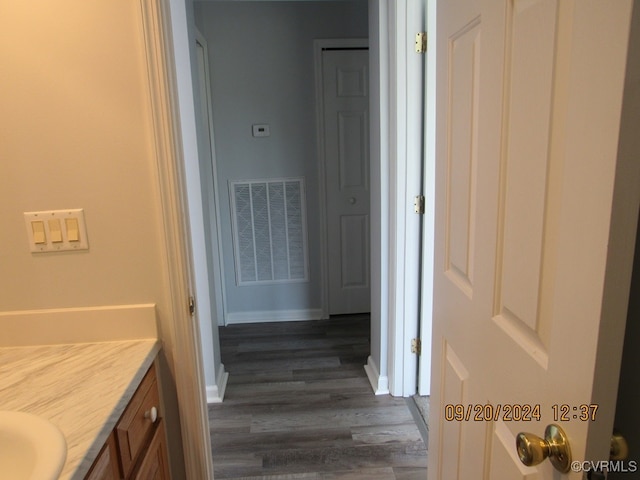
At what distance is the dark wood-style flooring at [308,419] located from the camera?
1874 mm

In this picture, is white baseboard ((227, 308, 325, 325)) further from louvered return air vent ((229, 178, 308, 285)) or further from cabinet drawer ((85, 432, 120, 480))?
cabinet drawer ((85, 432, 120, 480))

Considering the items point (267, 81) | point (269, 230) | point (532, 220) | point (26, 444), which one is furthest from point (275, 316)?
point (532, 220)

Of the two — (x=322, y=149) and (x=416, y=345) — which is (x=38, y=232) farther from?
(x=322, y=149)

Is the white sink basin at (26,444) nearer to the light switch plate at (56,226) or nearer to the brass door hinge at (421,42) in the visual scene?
the light switch plate at (56,226)

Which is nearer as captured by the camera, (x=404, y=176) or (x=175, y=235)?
(x=175, y=235)

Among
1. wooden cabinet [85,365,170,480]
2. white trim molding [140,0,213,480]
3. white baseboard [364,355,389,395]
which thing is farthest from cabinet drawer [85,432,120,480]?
white baseboard [364,355,389,395]

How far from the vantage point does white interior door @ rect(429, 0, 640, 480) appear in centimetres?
50

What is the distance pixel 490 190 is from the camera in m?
0.83

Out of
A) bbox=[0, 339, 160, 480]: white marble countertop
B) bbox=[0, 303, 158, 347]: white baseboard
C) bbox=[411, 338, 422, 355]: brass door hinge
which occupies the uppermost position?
bbox=[0, 303, 158, 347]: white baseboard

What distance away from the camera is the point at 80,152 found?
115 cm

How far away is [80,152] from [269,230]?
7.33 feet

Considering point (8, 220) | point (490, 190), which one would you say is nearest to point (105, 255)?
point (8, 220)

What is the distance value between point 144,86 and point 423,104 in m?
1.31

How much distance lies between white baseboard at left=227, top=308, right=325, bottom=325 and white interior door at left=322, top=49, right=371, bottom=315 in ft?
0.49
